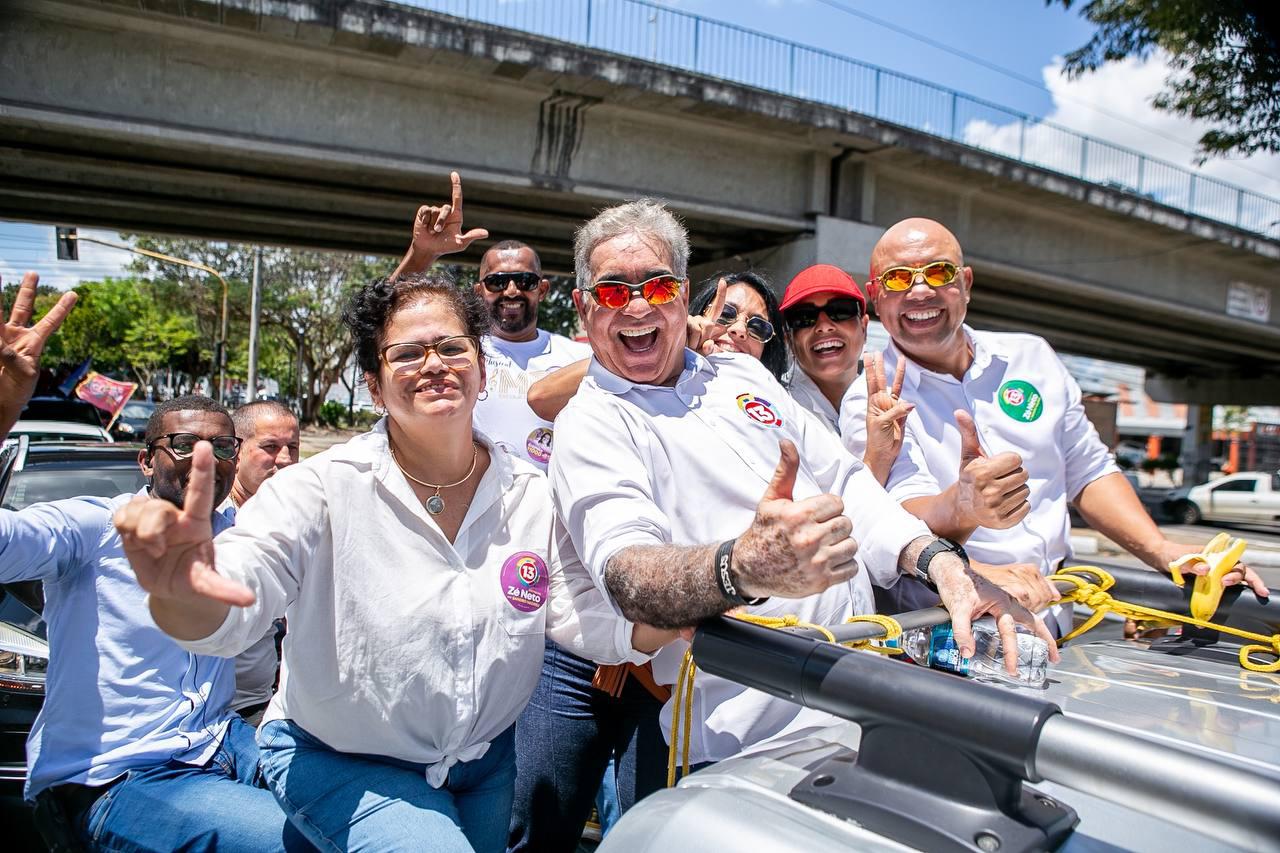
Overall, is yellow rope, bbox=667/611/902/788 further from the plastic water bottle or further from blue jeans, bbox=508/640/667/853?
blue jeans, bbox=508/640/667/853

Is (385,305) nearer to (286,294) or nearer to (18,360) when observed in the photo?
(18,360)

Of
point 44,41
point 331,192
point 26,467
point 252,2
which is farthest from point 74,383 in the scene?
point 26,467

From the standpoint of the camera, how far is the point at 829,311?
3.10 meters

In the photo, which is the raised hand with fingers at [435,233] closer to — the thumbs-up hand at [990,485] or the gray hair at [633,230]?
the gray hair at [633,230]

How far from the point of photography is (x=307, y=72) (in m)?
9.19

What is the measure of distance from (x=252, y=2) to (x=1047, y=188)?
11.2 meters

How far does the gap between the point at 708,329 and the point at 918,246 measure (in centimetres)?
69

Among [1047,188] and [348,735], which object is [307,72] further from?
→ [1047,188]

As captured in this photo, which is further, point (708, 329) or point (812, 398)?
point (812, 398)

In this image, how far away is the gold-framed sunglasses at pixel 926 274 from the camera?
2652mm

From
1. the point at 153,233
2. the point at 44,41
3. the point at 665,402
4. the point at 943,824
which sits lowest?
the point at 943,824

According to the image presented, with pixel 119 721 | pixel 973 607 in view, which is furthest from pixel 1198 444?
pixel 119 721

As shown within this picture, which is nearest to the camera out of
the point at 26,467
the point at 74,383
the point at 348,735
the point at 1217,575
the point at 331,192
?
the point at 348,735

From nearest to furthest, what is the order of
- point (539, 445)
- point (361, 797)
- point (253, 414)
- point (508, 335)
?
point (361, 797), point (539, 445), point (253, 414), point (508, 335)
